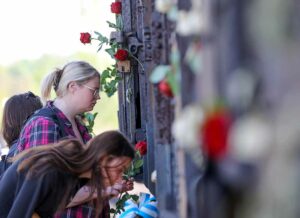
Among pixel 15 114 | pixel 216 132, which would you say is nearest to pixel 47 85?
pixel 15 114

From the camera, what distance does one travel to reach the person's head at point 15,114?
3.89 meters

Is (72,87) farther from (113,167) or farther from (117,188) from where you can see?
(113,167)

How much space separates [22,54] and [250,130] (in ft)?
31.9

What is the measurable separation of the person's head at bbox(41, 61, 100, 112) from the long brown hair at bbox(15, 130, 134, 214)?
81cm

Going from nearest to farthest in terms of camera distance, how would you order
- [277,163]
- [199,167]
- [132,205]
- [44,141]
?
[277,163] → [199,167] → [44,141] → [132,205]

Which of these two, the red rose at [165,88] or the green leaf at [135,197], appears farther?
the green leaf at [135,197]

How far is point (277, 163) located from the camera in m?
1.11

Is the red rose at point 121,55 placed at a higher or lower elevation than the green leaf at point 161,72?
lower

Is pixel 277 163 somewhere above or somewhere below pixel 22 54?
above

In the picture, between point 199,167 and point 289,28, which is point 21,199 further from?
point 289,28

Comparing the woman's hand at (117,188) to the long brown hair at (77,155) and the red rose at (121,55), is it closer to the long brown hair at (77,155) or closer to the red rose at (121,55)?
the long brown hair at (77,155)

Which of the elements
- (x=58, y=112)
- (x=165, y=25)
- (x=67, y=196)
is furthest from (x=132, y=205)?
(x=165, y=25)

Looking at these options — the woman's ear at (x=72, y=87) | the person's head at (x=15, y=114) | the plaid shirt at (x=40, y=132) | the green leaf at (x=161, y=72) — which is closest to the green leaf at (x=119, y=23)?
the person's head at (x=15, y=114)

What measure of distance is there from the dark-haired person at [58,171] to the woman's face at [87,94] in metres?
0.77
